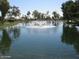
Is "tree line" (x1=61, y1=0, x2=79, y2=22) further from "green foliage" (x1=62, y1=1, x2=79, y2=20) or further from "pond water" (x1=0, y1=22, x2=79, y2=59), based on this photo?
"pond water" (x1=0, y1=22, x2=79, y2=59)

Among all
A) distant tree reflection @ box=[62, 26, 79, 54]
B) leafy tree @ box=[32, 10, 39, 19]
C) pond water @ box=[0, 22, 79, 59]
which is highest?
pond water @ box=[0, 22, 79, 59]

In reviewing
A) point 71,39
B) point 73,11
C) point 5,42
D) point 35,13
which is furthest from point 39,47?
point 35,13

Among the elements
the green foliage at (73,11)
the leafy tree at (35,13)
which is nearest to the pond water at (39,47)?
the green foliage at (73,11)

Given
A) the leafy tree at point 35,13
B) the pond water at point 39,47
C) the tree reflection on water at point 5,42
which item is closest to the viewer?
the pond water at point 39,47

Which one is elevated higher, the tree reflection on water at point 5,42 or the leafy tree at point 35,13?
the tree reflection on water at point 5,42

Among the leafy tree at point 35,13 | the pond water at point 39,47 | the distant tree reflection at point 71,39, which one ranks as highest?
the pond water at point 39,47

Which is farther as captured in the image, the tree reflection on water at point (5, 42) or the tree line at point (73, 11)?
the tree line at point (73, 11)

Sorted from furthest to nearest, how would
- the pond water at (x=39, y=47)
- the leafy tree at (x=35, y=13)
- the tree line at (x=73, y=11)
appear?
the leafy tree at (x=35, y=13), the tree line at (x=73, y=11), the pond water at (x=39, y=47)

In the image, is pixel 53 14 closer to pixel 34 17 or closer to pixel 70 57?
pixel 34 17

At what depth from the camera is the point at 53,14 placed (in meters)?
160

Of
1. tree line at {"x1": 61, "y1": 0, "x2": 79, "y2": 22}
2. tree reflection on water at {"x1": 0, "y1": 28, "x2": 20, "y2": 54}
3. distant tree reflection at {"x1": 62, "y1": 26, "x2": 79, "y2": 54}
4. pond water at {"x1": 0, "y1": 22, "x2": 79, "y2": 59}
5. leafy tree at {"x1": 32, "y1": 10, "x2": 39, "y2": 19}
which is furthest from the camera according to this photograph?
leafy tree at {"x1": 32, "y1": 10, "x2": 39, "y2": 19}

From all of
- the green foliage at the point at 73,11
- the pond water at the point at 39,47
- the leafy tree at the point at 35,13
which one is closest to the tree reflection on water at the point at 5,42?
the pond water at the point at 39,47

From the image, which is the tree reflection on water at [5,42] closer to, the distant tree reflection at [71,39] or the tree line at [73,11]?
the distant tree reflection at [71,39]

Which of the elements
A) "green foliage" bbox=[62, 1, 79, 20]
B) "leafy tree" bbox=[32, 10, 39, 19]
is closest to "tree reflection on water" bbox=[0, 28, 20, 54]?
"green foliage" bbox=[62, 1, 79, 20]
